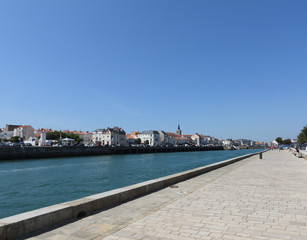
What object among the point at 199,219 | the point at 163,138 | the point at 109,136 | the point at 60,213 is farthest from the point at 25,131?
the point at 199,219

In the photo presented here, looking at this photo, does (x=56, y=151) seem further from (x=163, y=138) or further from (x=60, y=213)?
(x=163, y=138)

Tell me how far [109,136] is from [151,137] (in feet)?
120

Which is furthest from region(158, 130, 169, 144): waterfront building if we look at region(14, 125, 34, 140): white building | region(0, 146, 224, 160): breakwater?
region(14, 125, 34, 140): white building

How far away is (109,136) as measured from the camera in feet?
395


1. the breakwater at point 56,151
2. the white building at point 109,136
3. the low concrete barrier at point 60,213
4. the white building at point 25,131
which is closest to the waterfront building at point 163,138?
the white building at point 109,136

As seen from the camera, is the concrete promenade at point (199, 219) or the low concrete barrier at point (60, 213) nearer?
the low concrete barrier at point (60, 213)

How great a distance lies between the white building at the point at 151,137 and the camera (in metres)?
150

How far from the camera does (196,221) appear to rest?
16.4 feet

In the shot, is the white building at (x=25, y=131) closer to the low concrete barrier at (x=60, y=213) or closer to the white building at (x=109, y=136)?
the white building at (x=109, y=136)

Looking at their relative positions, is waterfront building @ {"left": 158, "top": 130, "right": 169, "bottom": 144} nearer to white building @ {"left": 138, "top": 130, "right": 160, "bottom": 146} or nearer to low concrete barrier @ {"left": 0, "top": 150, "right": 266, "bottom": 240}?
white building @ {"left": 138, "top": 130, "right": 160, "bottom": 146}

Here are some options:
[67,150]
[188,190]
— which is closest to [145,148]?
[67,150]

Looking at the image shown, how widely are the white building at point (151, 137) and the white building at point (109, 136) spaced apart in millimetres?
25592

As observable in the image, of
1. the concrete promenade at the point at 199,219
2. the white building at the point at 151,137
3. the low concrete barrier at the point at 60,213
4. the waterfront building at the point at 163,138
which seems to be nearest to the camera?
the low concrete barrier at the point at 60,213

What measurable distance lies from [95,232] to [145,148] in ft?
294
